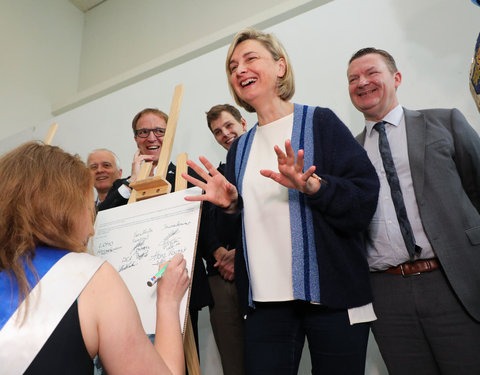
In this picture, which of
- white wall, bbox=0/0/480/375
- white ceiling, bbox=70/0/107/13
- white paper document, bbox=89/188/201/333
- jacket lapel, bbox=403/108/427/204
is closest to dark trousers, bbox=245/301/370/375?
white paper document, bbox=89/188/201/333

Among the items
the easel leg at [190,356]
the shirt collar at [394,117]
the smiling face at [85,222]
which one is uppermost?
the shirt collar at [394,117]

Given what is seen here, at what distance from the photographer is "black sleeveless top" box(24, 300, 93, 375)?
Result: 2.14 ft

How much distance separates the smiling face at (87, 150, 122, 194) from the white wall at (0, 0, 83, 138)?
1.99 metres

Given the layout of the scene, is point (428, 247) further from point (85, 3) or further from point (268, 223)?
point (85, 3)

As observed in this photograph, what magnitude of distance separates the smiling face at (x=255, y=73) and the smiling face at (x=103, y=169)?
1.43 meters

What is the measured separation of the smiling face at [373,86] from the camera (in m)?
1.58

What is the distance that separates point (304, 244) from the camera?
102 cm

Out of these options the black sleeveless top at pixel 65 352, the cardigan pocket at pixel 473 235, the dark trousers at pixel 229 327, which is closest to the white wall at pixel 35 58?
the dark trousers at pixel 229 327

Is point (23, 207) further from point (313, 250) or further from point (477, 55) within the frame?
point (477, 55)

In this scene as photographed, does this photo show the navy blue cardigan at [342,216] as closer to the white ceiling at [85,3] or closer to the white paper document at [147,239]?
the white paper document at [147,239]

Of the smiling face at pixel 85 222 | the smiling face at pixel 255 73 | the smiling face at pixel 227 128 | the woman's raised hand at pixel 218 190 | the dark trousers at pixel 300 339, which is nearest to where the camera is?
the smiling face at pixel 85 222

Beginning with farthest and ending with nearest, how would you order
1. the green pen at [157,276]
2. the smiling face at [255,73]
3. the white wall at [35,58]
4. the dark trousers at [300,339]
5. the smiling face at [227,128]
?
1. the white wall at [35,58]
2. the smiling face at [227,128]
3. the smiling face at [255,73]
4. the green pen at [157,276]
5. the dark trousers at [300,339]

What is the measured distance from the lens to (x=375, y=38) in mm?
2312

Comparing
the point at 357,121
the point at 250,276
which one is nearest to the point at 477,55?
the point at 250,276
